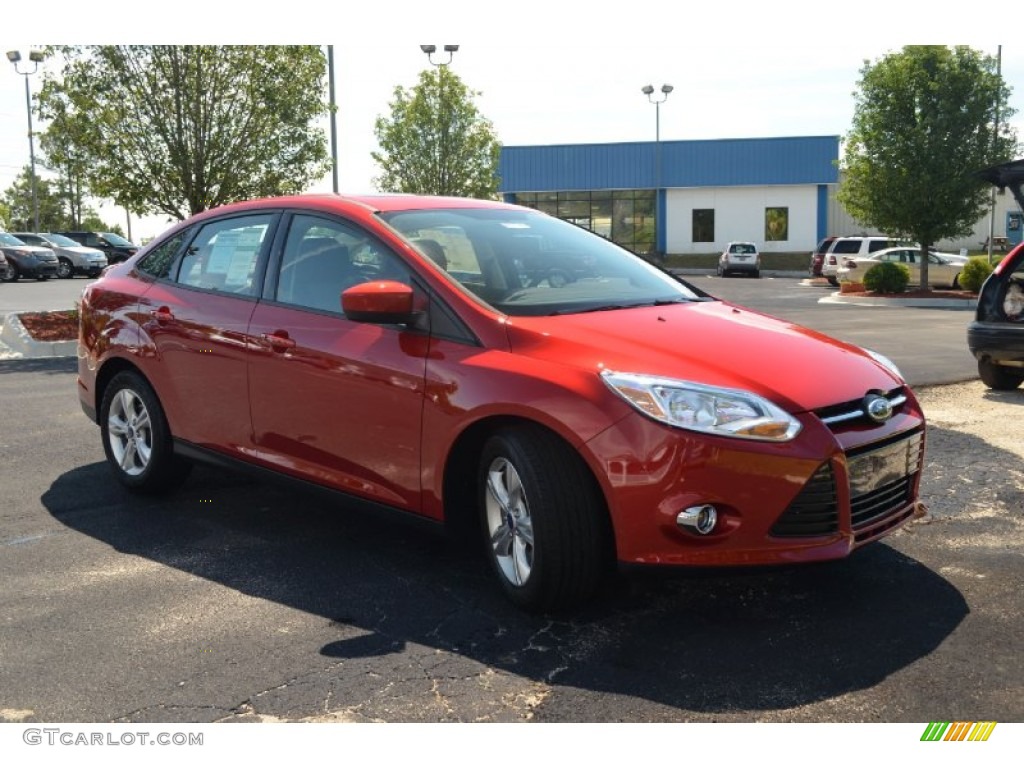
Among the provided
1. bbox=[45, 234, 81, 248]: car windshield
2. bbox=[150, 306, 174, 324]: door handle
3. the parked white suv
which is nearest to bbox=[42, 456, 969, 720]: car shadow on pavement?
bbox=[150, 306, 174, 324]: door handle

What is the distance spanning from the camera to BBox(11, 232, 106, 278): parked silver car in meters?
34.8

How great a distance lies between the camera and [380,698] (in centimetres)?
334

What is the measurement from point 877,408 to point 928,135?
85.5 feet

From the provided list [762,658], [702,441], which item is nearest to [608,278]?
[702,441]

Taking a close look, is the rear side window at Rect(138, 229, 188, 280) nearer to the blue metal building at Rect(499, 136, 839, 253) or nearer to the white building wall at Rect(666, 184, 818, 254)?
the blue metal building at Rect(499, 136, 839, 253)

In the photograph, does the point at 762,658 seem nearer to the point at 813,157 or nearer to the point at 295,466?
the point at 295,466

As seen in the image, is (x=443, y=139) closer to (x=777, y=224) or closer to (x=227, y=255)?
(x=777, y=224)

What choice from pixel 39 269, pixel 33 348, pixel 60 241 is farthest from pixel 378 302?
pixel 60 241

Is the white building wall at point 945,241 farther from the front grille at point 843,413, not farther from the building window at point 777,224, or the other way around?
the front grille at point 843,413

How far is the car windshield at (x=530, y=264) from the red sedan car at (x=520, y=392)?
0.6 inches

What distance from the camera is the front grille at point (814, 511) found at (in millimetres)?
3689

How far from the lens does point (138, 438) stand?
5871 millimetres

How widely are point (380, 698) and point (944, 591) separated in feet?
7.72

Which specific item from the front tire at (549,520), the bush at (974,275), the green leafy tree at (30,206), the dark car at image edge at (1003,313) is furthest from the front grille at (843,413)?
the green leafy tree at (30,206)
